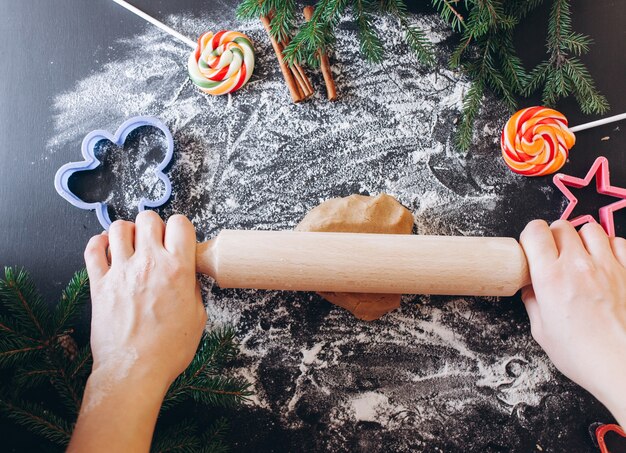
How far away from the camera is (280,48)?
153 cm

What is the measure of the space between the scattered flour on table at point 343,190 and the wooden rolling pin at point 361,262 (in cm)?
24

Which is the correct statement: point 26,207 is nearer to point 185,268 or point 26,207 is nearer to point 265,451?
point 185,268

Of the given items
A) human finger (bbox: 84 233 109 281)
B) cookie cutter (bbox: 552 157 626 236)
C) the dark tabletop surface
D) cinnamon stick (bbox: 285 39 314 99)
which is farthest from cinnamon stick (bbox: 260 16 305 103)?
cookie cutter (bbox: 552 157 626 236)

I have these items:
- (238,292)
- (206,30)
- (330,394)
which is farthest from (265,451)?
(206,30)

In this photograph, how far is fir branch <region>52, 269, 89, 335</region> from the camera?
4.13 ft

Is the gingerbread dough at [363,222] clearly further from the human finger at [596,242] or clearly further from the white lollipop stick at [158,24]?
the white lollipop stick at [158,24]

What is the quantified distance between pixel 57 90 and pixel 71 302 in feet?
2.27

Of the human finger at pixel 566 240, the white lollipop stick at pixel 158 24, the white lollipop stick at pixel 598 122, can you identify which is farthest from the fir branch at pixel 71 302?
the white lollipop stick at pixel 598 122

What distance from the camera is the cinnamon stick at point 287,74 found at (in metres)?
1.52

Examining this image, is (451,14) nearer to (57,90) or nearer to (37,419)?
(57,90)

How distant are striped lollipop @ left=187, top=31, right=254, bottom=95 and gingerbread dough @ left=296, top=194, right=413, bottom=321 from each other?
1.52ft

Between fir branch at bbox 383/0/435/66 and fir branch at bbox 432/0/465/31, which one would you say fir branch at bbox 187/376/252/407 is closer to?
fir branch at bbox 383/0/435/66

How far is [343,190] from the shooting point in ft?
5.00

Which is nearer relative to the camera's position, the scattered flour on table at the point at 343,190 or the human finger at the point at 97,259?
the human finger at the point at 97,259
